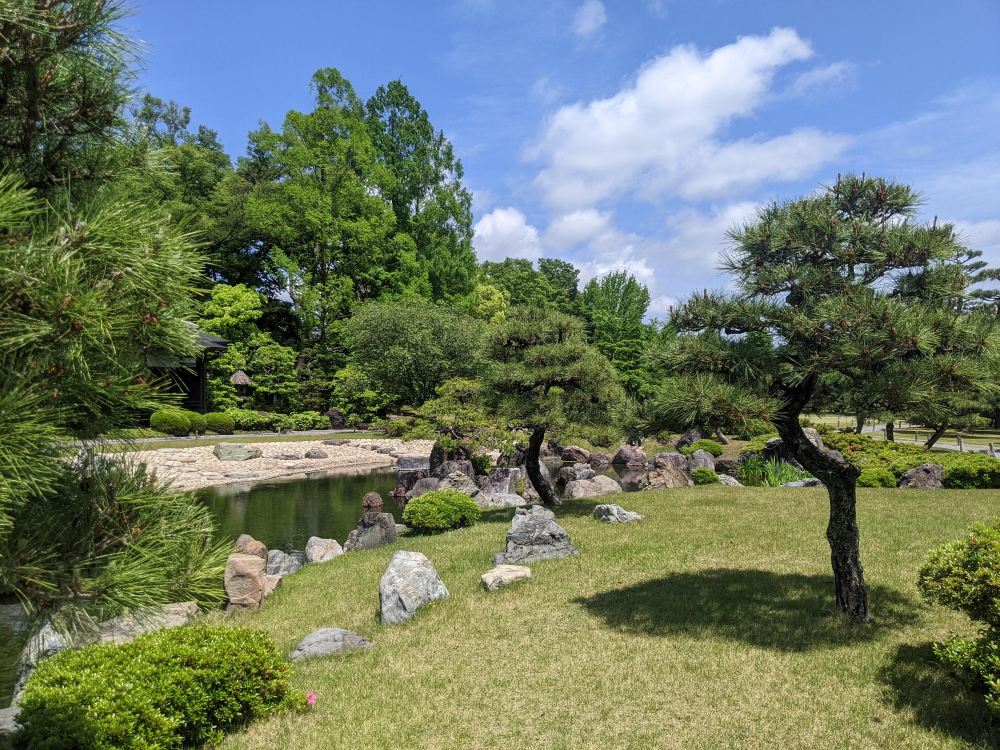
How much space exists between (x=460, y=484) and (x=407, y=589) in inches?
406

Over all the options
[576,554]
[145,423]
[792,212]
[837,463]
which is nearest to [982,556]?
[837,463]

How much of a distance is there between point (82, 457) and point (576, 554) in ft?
27.7

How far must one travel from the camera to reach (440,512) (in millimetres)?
13242

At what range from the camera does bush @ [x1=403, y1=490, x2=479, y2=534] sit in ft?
43.3

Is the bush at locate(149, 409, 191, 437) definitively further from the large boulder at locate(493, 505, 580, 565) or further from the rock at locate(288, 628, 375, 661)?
the rock at locate(288, 628, 375, 661)

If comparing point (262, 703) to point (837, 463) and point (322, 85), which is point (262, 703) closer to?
point (837, 463)

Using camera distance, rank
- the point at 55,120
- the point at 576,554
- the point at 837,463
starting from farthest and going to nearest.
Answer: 1. the point at 576,554
2. the point at 837,463
3. the point at 55,120

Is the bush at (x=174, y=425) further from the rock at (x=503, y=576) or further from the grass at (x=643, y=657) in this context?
the rock at (x=503, y=576)

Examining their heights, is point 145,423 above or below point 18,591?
above

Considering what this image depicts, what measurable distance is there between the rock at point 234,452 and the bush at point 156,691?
20858mm

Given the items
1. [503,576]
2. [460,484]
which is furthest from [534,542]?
[460,484]

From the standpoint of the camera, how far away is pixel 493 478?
18469 millimetres

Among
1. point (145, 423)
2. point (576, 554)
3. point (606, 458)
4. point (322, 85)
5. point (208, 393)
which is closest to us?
point (145, 423)

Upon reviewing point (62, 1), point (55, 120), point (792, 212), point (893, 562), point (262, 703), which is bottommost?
point (262, 703)
